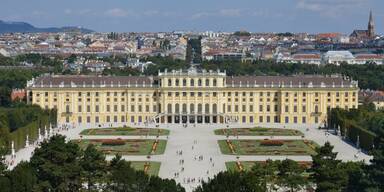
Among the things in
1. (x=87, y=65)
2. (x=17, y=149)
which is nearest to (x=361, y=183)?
(x=17, y=149)

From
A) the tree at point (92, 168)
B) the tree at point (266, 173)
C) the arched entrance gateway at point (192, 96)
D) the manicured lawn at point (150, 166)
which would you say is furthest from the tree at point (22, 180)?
the arched entrance gateway at point (192, 96)

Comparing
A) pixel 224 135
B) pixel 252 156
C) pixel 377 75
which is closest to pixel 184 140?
pixel 224 135

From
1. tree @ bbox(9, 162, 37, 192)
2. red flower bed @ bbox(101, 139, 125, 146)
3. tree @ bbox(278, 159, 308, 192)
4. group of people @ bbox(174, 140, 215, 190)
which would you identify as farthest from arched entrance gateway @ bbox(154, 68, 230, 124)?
tree @ bbox(9, 162, 37, 192)

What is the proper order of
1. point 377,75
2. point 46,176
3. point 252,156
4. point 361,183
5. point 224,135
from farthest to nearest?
point 377,75 < point 224,135 < point 252,156 < point 46,176 < point 361,183

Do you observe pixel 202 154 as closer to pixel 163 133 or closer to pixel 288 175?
pixel 163 133

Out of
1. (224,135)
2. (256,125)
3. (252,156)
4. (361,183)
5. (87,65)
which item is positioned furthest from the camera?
(87,65)

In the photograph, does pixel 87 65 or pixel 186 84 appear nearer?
pixel 186 84

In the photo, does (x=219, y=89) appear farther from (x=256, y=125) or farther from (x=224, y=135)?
(x=224, y=135)

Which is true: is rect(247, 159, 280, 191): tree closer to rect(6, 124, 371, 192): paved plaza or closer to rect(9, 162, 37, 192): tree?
rect(6, 124, 371, 192): paved plaza
